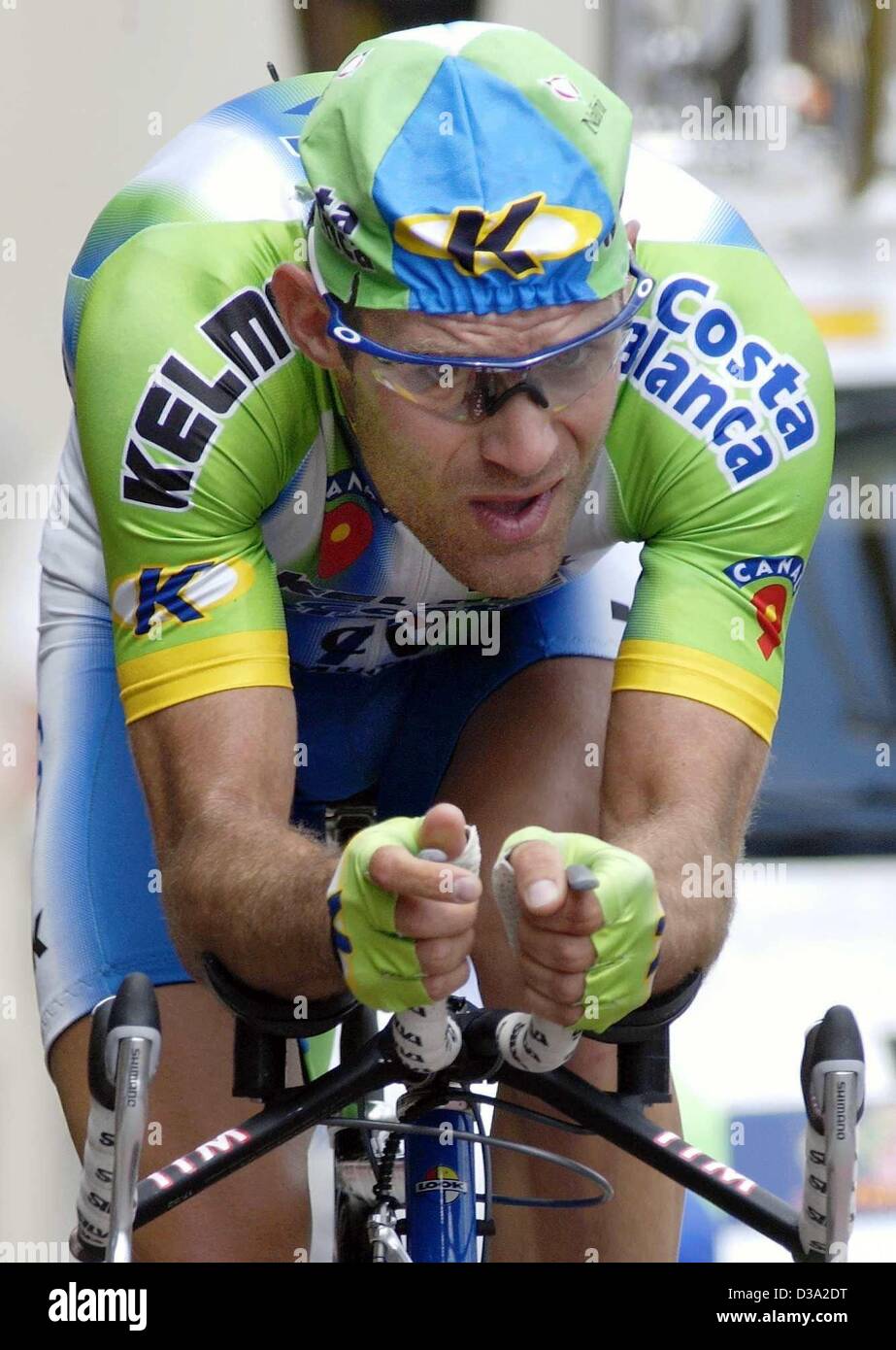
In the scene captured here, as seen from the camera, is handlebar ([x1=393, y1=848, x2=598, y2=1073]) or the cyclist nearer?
handlebar ([x1=393, y1=848, x2=598, y2=1073])

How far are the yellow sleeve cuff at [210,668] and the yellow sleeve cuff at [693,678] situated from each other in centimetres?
40

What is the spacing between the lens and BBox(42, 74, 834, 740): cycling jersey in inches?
98.2

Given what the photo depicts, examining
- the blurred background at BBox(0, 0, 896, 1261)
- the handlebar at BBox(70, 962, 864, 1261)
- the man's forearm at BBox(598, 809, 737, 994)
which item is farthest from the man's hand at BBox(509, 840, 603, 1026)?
the blurred background at BBox(0, 0, 896, 1261)

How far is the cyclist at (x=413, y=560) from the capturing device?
2264 millimetres

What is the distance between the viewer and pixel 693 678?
250cm

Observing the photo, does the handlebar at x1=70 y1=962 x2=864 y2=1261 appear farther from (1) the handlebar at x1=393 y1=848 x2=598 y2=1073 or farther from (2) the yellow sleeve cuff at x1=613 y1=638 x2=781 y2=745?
(2) the yellow sleeve cuff at x1=613 y1=638 x2=781 y2=745

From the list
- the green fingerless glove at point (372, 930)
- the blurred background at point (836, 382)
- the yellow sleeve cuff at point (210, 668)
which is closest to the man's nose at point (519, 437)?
the yellow sleeve cuff at point (210, 668)

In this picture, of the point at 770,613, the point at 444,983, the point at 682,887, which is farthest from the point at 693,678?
the point at 444,983

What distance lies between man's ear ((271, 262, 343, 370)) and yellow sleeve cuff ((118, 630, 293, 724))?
32 centimetres

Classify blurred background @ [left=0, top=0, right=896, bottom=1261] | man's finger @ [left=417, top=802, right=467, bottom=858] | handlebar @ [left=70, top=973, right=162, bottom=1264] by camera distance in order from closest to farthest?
man's finger @ [left=417, top=802, right=467, bottom=858] → handlebar @ [left=70, top=973, right=162, bottom=1264] → blurred background @ [left=0, top=0, right=896, bottom=1261]

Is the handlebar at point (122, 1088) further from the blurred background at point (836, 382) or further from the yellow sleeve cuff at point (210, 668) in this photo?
the blurred background at point (836, 382)

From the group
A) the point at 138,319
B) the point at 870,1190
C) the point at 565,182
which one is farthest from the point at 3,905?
the point at 565,182
